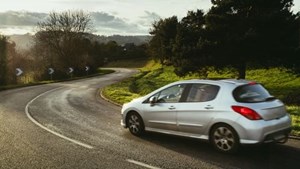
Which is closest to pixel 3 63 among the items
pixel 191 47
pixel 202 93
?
pixel 191 47

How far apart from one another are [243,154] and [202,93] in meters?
1.73

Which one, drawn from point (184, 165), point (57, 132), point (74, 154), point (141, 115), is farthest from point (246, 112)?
point (57, 132)

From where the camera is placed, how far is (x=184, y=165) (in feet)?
25.3

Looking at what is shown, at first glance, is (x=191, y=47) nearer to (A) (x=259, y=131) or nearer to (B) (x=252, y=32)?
(B) (x=252, y=32)

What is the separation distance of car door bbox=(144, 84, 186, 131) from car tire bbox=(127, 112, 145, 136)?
210 mm

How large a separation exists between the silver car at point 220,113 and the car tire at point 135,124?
0.84 ft

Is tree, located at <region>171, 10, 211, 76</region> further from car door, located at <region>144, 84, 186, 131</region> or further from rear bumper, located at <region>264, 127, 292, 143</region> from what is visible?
rear bumper, located at <region>264, 127, 292, 143</region>

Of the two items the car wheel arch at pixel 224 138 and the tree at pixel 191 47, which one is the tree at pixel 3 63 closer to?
the tree at pixel 191 47

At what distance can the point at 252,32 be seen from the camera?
80.2 ft

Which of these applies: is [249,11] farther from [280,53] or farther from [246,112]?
[246,112]

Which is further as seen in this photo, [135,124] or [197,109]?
[135,124]

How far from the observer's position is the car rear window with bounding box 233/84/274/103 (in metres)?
8.61

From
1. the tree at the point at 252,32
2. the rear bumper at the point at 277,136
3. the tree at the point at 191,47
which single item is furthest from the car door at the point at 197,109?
the tree at the point at 191,47

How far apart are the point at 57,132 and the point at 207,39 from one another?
689 inches
